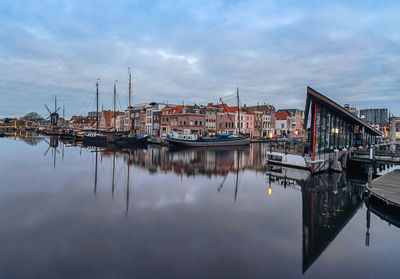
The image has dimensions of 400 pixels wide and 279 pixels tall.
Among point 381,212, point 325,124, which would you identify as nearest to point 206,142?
point 325,124

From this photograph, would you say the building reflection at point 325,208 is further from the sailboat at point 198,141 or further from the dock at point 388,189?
the sailboat at point 198,141

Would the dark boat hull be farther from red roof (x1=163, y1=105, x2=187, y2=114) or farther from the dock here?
the dock

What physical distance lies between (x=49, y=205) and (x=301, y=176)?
1974 cm

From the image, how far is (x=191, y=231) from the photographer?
10055 mm

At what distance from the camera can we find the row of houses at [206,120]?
65.8 meters

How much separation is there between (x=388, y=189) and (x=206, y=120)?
183 ft

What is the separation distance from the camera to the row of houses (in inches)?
2589

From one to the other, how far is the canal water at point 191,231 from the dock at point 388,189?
102 cm

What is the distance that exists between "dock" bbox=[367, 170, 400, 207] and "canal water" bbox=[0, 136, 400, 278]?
102 centimetres

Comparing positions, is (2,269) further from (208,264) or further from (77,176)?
(77,176)

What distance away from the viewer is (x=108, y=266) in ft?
24.4

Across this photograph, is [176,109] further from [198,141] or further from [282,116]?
[282,116]

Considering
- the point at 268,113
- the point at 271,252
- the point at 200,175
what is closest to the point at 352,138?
the point at 200,175

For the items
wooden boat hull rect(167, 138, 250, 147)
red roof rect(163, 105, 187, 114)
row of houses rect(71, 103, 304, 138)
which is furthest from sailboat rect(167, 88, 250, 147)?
red roof rect(163, 105, 187, 114)
